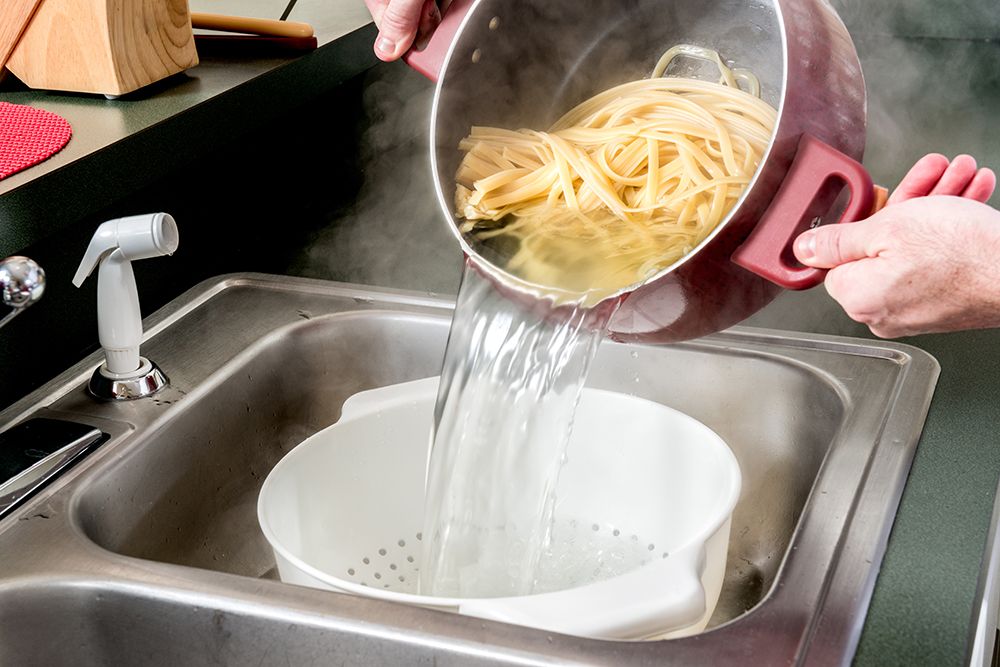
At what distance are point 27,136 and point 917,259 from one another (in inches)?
31.9

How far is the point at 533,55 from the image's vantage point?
1.10 m

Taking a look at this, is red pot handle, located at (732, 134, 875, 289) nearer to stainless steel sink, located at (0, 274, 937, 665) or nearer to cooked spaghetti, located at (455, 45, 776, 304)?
cooked spaghetti, located at (455, 45, 776, 304)

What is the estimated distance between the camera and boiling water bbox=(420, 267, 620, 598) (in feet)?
3.43

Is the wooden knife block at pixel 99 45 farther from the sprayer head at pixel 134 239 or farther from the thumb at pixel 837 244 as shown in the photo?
the thumb at pixel 837 244

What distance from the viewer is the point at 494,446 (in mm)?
1074

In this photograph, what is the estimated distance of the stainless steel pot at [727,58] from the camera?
833 millimetres

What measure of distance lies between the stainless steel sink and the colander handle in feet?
0.07

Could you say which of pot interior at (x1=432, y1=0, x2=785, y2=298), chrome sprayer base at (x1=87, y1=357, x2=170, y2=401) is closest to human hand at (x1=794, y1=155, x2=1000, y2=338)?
pot interior at (x1=432, y1=0, x2=785, y2=298)

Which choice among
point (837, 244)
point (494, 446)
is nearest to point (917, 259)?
point (837, 244)

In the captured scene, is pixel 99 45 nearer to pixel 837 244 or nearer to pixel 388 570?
pixel 388 570

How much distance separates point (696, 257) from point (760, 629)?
0.28 metres

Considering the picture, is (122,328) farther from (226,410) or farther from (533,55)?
(533,55)

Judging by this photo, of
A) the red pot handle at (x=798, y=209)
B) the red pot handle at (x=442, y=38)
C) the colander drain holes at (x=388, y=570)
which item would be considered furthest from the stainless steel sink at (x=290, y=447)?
the red pot handle at (x=442, y=38)

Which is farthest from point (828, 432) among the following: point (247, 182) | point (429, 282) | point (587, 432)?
point (247, 182)
